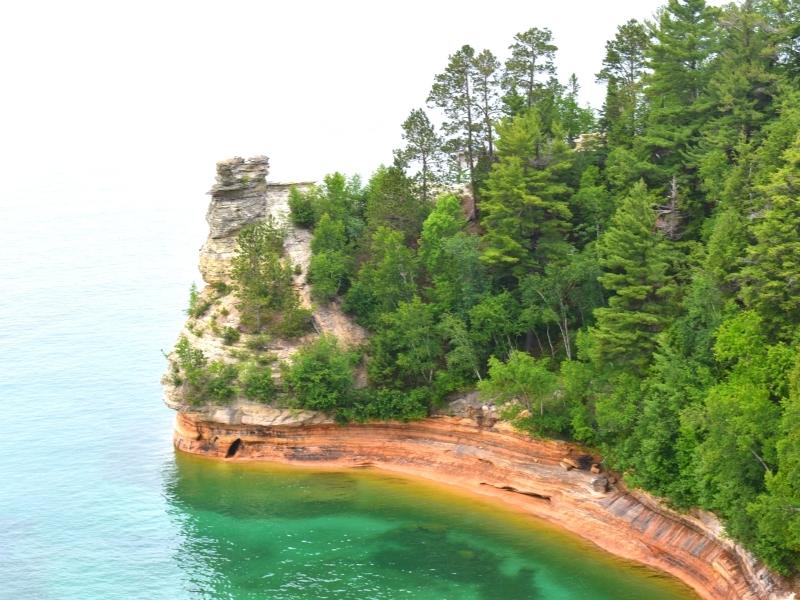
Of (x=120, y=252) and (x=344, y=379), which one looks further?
(x=120, y=252)

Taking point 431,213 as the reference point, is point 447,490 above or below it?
below

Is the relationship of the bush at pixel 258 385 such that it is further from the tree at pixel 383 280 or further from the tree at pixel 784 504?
the tree at pixel 784 504

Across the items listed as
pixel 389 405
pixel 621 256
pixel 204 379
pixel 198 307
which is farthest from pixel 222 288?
pixel 621 256

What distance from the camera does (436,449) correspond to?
200ft

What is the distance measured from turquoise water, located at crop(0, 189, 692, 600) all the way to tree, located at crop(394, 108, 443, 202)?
21.5m

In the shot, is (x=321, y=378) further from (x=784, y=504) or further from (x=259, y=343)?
(x=784, y=504)

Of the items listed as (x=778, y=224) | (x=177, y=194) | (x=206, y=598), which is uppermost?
(x=177, y=194)

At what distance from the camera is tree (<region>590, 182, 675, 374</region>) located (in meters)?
51.1

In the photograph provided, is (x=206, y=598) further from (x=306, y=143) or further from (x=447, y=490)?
(x=306, y=143)

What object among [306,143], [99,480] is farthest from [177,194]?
[99,480]

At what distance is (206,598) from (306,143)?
103529mm

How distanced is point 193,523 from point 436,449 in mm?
15675

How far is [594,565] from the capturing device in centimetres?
4862

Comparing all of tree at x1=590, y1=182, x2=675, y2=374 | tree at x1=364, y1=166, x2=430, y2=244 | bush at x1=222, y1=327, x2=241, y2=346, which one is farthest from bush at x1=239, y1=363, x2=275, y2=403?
tree at x1=590, y1=182, x2=675, y2=374
